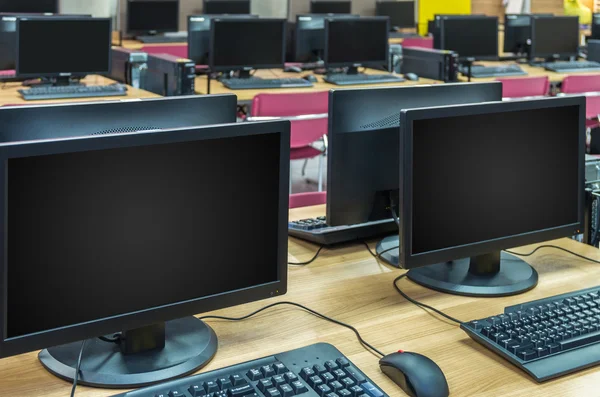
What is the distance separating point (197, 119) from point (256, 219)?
33 centimetres

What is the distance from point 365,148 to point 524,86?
3.37 m

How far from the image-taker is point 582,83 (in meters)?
5.35

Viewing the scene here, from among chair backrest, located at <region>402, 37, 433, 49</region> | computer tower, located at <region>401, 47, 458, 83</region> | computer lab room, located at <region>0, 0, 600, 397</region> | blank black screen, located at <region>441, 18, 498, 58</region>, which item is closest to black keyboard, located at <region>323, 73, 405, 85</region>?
computer tower, located at <region>401, 47, 458, 83</region>

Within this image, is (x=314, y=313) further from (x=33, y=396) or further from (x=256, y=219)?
(x=33, y=396)

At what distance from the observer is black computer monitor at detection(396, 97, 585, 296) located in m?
1.65

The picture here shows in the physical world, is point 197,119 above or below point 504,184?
above

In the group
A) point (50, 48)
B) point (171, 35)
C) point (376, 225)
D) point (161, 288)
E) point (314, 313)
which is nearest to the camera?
point (161, 288)

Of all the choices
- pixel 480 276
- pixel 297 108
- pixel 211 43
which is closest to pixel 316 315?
pixel 480 276

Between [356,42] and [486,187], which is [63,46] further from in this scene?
[486,187]

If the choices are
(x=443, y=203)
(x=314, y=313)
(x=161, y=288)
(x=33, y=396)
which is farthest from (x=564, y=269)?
(x=33, y=396)

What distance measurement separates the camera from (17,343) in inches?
49.0

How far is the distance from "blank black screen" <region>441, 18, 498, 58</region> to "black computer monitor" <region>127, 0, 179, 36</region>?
3636mm

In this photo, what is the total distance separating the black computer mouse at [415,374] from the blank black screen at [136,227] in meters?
0.28

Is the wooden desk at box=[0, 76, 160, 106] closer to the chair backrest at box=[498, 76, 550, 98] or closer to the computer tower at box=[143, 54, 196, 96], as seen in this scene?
the computer tower at box=[143, 54, 196, 96]
